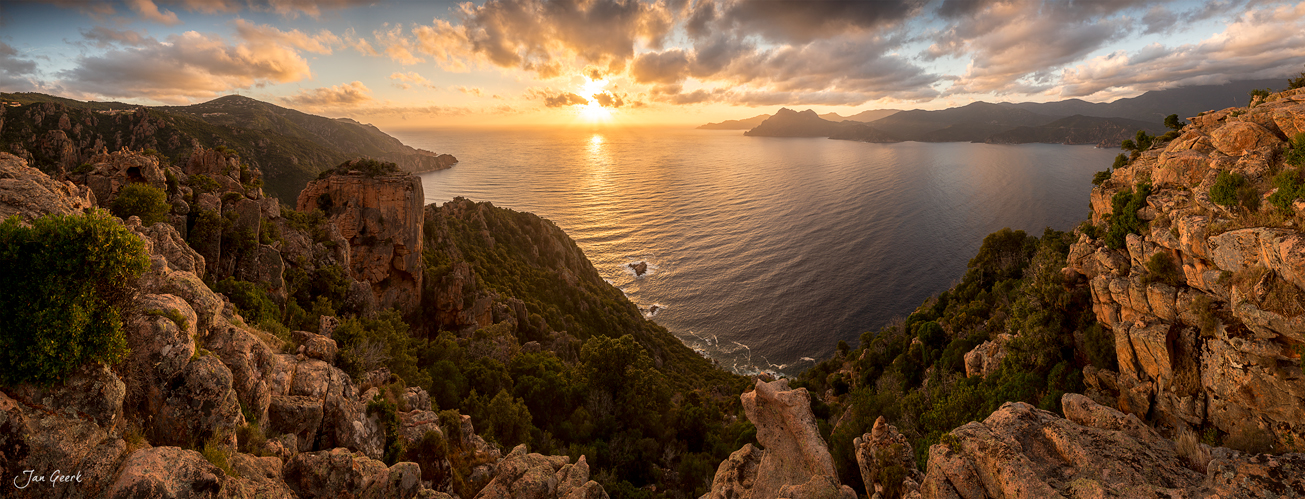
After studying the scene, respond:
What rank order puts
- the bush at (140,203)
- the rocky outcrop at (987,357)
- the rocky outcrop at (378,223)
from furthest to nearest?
1. the rocky outcrop at (378,223)
2. the rocky outcrop at (987,357)
3. the bush at (140,203)

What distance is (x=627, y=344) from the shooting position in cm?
3766

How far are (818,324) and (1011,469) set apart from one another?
76330 millimetres

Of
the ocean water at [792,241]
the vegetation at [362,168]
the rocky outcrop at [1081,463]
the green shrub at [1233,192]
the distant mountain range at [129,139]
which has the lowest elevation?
the ocean water at [792,241]

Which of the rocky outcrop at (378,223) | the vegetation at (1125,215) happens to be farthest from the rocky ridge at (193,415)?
the vegetation at (1125,215)

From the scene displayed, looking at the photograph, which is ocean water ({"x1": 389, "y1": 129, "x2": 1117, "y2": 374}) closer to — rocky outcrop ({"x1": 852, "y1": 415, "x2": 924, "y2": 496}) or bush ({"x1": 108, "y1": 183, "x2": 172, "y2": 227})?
rocky outcrop ({"x1": 852, "y1": 415, "x2": 924, "y2": 496})

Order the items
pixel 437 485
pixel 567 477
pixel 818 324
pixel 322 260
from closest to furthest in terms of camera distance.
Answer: pixel 437 485, pixel 567 477, pixel 322 260, pixel 818 324

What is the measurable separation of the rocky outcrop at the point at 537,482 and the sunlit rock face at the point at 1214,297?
2175 cm

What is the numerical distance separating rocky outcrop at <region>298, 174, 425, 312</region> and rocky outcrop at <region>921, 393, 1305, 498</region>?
46631 millimetres

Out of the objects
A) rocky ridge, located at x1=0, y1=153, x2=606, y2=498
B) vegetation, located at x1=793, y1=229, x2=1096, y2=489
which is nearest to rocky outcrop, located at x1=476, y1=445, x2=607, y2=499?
rocky ridge, located at x1=0, y1=153, x2=606, y2=498

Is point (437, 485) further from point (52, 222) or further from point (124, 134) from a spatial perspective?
point (124, 134)

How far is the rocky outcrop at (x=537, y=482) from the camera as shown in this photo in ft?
57.2

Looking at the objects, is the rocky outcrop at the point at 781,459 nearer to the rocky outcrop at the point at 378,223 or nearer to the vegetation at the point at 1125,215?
the vegetation at the point at 1125,215

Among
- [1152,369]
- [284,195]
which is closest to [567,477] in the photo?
[1152,369]

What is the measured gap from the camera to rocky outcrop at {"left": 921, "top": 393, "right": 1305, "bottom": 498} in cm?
1082
